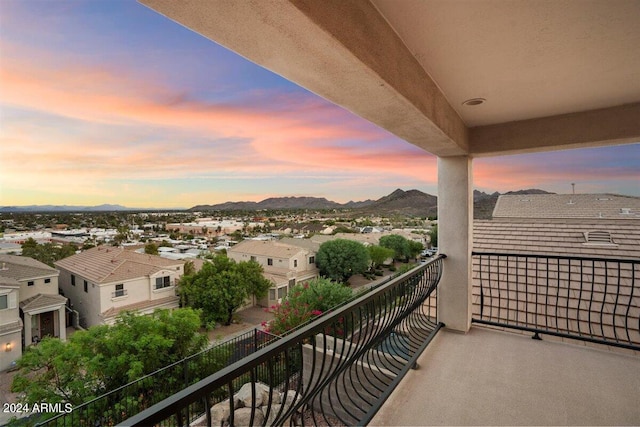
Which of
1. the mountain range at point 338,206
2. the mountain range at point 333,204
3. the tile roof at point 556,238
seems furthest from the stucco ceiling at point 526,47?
the mountain range at point 333,204

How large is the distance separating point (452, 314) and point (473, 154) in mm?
1747

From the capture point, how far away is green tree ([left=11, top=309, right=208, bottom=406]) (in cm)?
674

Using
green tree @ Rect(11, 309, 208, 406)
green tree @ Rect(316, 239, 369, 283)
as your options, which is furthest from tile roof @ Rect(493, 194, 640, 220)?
green tree @ Rect(316, 239, 369, 283)

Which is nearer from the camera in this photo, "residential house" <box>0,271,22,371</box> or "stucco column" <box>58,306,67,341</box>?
"residential house" <box>0,271,22,371</box>

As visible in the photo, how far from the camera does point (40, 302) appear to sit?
300 inches

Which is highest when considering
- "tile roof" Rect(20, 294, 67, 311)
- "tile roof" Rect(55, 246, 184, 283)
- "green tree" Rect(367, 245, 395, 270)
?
"tile roof" Rect(55, 246, 184, 283)

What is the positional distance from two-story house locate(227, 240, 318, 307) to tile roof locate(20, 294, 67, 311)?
8297 mm

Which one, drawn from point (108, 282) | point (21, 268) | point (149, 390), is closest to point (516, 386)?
point (149, 390)

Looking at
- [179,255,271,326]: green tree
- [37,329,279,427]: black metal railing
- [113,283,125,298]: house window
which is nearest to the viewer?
[37,329,279,427]: black metal railing

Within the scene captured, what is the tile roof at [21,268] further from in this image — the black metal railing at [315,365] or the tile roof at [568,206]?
the tile roof at [568,206]

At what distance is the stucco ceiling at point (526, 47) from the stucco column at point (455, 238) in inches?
36.0

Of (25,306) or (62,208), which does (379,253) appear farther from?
(25,306)

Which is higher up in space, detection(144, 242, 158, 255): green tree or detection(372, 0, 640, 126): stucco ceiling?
detection(372, 0, 640, 126): stucco ceiling

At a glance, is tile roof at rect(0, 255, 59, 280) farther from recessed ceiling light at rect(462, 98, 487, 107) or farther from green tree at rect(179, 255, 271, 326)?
recessed ceiling light at rect(462, 98, 487, 107)
